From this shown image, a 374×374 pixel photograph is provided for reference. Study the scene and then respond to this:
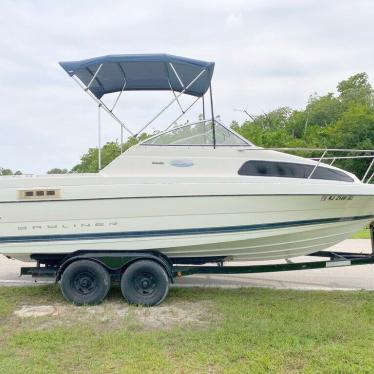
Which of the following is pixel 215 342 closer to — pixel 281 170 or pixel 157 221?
pixel 157 221

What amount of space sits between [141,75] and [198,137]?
4.98 ft

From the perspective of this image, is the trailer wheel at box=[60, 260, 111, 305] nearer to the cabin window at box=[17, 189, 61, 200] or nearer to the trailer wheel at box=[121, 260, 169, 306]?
the trailer wheel at box=[121, 260, 169, 306]

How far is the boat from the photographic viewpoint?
5621 millimetres

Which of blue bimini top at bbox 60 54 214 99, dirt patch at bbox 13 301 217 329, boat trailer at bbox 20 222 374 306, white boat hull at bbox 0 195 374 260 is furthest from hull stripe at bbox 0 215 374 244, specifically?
blue bimini top at bbox 60 54 214 99

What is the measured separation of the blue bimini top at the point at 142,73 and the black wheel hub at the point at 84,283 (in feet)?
8.79

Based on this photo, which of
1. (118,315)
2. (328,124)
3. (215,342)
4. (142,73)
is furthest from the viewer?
(328,124)

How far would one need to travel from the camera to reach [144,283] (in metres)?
5.77

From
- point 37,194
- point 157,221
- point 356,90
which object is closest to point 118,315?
point 157,221

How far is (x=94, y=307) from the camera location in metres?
5.69

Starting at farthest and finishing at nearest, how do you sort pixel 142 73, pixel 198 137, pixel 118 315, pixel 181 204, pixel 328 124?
pixel 328 124
pixel 142 73
pixel 198 137
pixel 181 204
pixel 118 315

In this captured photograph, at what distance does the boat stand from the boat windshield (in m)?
0.03

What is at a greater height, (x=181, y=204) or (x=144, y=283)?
(x=181, y=204)

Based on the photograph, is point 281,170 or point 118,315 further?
point 281,170

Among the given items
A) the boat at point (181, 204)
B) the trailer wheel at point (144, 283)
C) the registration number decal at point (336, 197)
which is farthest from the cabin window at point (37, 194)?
the registration number decal at point (336, 197)
